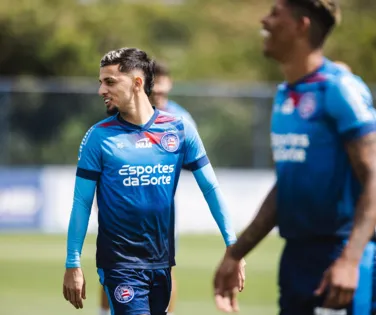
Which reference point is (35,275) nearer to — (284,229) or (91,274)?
(91,274)

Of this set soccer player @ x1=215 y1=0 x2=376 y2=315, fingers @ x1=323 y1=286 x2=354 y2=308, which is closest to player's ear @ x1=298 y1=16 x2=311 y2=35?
soccer player @ x1=215 y1=0 x2=376 y2=315

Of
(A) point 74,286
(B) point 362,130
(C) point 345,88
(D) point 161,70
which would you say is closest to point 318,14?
(C) point 345,88

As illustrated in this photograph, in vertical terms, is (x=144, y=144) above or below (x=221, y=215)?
above

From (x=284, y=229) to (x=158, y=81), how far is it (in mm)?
4927

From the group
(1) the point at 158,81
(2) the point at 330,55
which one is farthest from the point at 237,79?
(1) the point at 158,81

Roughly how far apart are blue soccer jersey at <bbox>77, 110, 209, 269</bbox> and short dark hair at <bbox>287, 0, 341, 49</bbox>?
1968 millimetres

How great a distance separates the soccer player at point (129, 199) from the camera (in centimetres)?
636

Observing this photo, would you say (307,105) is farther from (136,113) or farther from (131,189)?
(136,113)

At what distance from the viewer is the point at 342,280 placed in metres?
4.34

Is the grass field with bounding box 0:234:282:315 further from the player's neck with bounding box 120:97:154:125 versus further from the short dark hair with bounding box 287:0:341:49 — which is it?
the short dark hair with bounding box 287:0:341:49

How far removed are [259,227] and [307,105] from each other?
2.06 feet

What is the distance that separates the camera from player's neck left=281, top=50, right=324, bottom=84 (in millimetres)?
4715

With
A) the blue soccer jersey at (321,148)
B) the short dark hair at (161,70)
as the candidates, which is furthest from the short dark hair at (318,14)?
the short dark hair at (161,70)

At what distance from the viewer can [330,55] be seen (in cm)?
4375
